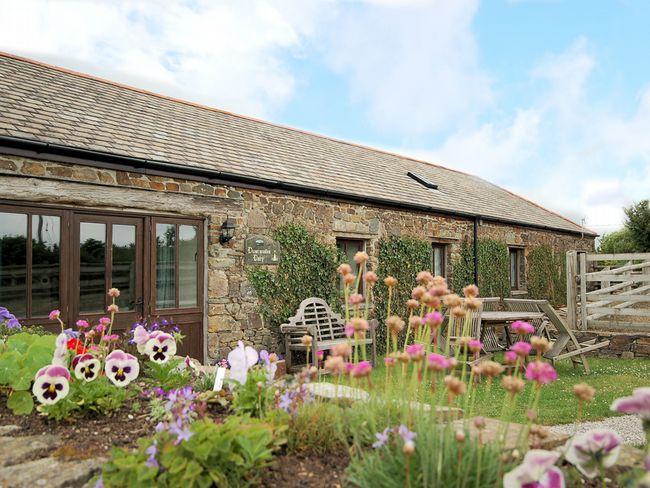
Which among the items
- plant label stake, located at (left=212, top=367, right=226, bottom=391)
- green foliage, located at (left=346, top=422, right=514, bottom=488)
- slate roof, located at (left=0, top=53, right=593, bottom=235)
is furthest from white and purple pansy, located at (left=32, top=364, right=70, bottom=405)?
slate roof, located at (left=0, top=53, right=593, bottom=235)

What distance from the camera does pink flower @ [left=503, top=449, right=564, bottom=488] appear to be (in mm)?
1757

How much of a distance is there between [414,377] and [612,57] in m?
5.51

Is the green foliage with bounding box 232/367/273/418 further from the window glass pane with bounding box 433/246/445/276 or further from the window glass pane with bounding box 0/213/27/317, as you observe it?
the window glass pane with bounding box 433/246/445/276

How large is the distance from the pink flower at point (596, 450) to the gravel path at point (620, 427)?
9.33 feet

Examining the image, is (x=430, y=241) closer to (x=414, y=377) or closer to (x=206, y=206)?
(x=206, y=206)

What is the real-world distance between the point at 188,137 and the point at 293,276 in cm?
296

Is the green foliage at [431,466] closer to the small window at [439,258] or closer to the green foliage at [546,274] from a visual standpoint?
the small window at [439,258]

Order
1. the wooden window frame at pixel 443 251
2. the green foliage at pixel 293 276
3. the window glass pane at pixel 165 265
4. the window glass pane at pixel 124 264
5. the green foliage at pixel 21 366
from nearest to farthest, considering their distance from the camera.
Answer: the green foliage at pixel 21 366 < the window glass pane at pixel 124 264 < the window glass pane at pixel 165 265 < the green foliage at pixel 293 276 < the wooden window frame at pixel 443 251

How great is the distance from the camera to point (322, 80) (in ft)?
23.7

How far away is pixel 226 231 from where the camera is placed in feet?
24.4

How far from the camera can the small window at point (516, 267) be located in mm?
14266

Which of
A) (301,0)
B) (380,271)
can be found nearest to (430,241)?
(380,271)

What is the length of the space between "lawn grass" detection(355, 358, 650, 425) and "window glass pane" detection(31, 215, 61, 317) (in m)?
3.94

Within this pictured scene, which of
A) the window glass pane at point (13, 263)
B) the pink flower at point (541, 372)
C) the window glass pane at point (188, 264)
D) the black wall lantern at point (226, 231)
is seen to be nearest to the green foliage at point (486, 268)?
the black wall lantern at point (226, 231)
